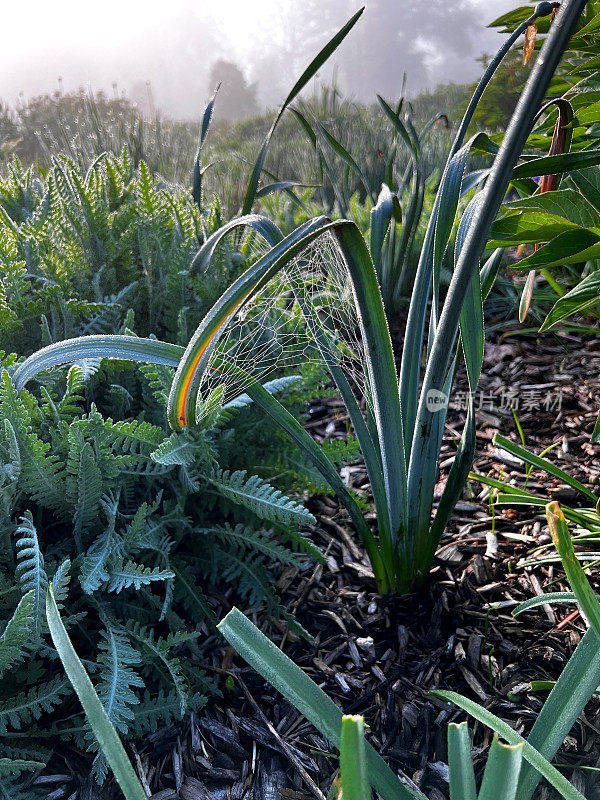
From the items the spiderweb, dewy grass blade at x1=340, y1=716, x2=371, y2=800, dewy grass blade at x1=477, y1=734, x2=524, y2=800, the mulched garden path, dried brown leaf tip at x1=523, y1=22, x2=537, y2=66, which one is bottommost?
the mulched garden path

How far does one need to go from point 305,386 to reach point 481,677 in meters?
0.54

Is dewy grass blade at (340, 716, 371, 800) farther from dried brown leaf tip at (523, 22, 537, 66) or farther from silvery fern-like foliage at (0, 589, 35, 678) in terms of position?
dried brown leaf tip at (523, 22, 537, 66)

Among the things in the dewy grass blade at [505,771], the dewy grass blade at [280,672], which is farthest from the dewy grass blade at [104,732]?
the dewy grass blade at [505,771]

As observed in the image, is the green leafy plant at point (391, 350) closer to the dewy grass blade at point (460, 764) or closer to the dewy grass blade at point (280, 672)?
the dewy grass blade at point (280, 672)

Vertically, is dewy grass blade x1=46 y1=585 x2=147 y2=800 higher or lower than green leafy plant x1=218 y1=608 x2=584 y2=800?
higher

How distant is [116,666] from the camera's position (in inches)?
27.4

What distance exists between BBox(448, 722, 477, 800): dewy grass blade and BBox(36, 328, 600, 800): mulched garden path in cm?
29

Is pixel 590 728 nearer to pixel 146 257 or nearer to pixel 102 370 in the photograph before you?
pixel 102 370

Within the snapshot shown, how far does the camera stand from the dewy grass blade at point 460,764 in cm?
45

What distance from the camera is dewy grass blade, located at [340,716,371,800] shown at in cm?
36

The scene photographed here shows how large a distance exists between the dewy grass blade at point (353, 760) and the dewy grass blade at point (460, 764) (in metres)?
0.12

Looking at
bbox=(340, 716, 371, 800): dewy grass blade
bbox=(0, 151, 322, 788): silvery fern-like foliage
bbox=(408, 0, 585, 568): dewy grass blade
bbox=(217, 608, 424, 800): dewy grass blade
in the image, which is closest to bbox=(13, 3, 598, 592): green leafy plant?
bbox=(408, 0, 585, 568): dewy grass blade

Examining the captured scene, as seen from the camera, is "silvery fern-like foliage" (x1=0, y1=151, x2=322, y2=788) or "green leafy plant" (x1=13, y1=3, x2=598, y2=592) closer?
"green leafy plant" (x1=13, y1=3, x2=598, y2=592)

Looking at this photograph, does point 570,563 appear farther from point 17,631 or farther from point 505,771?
point 17,631
